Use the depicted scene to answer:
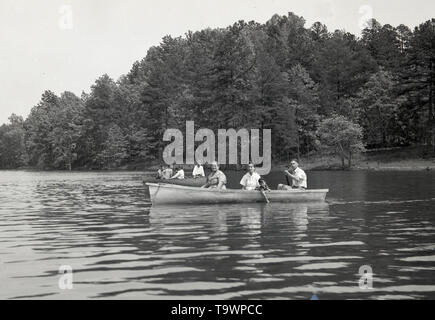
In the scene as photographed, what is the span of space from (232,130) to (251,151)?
194 inches

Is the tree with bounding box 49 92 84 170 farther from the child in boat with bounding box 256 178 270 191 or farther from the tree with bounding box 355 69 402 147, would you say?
the child in boat with bounding box 256 178 270 191

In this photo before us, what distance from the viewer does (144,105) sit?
106312mm

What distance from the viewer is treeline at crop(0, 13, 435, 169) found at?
73375 millimetres

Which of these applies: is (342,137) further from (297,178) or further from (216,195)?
(216,195)

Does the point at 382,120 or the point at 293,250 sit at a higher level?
the point at 382,120

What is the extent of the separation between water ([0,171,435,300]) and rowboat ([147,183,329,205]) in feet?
5.60

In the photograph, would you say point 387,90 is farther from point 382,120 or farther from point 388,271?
point 388,271

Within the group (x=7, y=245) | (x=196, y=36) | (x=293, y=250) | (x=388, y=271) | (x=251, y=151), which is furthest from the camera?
(x=196, y=36)

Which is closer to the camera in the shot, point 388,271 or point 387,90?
point 388,271

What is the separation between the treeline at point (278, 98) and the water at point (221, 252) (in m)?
52.3

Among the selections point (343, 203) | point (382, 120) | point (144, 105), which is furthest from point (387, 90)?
point (343, 203)

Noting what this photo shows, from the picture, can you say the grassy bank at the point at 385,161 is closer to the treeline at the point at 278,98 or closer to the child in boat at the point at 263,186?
the treeline at the point at 278,98

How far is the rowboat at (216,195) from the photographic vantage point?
79.9 feet

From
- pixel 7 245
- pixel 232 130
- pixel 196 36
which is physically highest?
pixel 196 36
